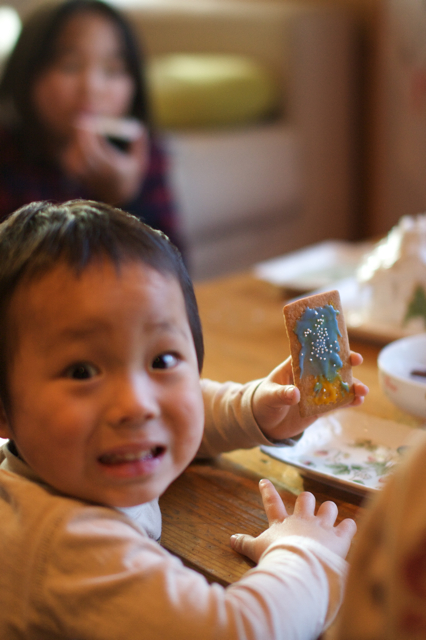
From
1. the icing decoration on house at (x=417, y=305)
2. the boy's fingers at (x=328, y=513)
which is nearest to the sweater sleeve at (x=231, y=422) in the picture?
the boy's fingers at (x=328, y=513)

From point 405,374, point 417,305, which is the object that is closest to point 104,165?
point 417,305

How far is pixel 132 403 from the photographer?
16.6 inches

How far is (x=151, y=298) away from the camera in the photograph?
444 millimetres

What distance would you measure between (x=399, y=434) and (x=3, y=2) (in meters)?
2.20

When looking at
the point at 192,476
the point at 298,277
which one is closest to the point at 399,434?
the point at 192,476

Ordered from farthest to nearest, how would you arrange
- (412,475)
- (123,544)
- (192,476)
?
(192,476)
(123,544)
(412,475)

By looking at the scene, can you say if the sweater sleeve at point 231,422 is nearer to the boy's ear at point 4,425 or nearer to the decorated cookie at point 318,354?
the decorated cookie at point 318,354

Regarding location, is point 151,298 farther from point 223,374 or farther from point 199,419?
point 223,374

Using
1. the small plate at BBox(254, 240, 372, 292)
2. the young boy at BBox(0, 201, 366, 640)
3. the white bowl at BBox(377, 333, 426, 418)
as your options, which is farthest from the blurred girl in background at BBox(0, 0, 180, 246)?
the young boy at BBox(0, 201, 366, 640)

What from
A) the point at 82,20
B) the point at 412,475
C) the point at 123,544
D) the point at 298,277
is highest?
the point at 82,20

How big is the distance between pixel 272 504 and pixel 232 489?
81 millimetres

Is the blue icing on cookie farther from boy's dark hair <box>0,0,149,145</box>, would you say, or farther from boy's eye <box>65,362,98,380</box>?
boy's dark hair <box>0,0,149,145</box>

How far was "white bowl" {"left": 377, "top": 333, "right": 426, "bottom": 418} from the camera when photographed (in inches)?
25.9

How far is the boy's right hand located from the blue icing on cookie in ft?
0.37
